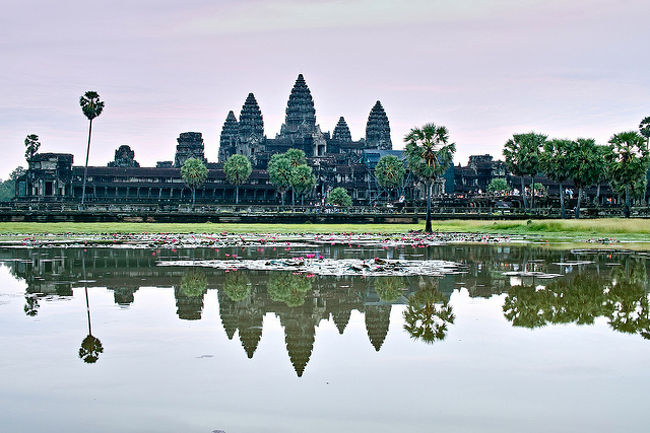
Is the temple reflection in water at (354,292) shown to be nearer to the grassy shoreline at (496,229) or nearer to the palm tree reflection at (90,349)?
the palm tree reflection at (90,349)

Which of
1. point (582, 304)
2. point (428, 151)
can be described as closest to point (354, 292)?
point (582, 304)

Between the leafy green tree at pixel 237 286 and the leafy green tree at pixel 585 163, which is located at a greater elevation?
the leafy green tree at pixel 585 163

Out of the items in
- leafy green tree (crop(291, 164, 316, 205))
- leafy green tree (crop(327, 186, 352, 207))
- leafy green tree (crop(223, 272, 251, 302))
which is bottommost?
leafy green tree (crop(223, 272, 251, 302))

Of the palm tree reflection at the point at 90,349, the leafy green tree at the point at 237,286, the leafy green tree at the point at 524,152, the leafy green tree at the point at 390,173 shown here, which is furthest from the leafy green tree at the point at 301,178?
the palm tree reflection at the point at 90,349

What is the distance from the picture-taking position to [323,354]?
506 inches

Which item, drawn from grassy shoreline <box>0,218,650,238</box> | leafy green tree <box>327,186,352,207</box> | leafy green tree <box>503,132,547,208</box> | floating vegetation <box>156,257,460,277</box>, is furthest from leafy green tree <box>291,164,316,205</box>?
floating vegetation <box>156,257,460,277</box>

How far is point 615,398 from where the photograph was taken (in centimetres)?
1034

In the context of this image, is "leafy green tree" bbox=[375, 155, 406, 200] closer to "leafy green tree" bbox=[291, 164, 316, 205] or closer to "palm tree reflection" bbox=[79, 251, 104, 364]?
"leafy green tree" bbox=[291, 164, 316, 205]

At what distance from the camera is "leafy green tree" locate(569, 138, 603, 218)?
86688 millimetres

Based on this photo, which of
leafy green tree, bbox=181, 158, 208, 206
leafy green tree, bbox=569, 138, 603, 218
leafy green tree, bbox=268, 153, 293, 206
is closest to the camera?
leafy green tree, bbox=569, 138, 603, 218

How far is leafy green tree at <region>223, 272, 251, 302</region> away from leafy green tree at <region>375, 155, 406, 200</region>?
12255 centimetres

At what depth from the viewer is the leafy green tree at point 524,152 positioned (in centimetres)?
9725

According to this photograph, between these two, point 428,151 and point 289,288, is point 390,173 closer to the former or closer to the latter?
point 428,151

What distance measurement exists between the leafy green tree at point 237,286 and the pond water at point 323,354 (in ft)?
0.22
